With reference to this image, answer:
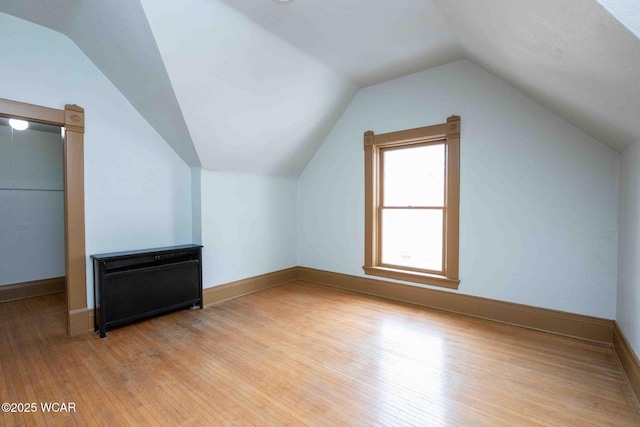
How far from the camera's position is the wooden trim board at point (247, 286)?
3.99m

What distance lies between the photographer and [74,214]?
9.83ft

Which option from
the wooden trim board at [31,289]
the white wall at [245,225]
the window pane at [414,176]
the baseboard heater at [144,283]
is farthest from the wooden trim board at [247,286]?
the wooden trim board at [31,289]

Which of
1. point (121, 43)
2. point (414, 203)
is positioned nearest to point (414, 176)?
point (414, 203)

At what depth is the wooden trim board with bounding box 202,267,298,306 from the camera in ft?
13.1

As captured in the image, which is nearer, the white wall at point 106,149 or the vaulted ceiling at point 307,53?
the vaulted ceiling at point 307,53

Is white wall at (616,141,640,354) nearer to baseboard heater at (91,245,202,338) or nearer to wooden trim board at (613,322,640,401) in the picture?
wooden trim board at (613,322,640,401)

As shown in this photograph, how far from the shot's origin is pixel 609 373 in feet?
7.57

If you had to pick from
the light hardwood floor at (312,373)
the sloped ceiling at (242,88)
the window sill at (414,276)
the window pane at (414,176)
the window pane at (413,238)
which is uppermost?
the sloped ceiling at (242,88)

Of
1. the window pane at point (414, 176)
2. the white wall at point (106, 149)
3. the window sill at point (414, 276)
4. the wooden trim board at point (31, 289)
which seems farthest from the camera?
the wooden trim board at point (31, 289)

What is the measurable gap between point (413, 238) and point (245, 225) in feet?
8.25

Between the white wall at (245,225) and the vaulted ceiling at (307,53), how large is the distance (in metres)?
0.43

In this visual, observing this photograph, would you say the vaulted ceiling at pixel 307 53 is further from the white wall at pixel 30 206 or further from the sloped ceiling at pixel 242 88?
the white wall at pixel 30 206

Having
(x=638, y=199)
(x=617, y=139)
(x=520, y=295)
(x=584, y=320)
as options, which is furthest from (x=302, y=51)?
(x=584, y=320)

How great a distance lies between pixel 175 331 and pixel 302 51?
339 cm
